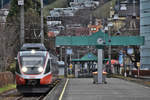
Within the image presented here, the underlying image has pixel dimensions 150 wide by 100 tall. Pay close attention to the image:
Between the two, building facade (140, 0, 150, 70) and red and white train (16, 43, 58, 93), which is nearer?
red and white train (16, 43, 58, 93)

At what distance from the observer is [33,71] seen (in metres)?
31.5

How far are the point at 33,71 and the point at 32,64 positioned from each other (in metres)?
0.50

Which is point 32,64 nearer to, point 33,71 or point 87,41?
point 33,71

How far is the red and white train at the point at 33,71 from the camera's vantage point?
31.2 meters

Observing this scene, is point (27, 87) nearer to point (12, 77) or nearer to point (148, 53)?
point (12, 77)

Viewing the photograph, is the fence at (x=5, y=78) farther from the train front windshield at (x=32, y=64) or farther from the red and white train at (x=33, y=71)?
the train front windshield at (x=32, y=64)

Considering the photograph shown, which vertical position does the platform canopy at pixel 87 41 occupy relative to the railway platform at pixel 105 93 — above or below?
above

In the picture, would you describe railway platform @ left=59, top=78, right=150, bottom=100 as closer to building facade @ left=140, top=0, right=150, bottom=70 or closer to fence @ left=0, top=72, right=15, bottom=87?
fence @ left=0, top=72, right=15, bottom=87

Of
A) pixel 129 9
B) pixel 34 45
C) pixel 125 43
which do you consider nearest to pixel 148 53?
pixel 125 43

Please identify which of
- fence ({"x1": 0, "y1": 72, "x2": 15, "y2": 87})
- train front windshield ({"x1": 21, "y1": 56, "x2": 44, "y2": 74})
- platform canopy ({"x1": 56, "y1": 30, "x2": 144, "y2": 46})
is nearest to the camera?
train front windshield ({"x1": 21, "y1": 56, "x2": 44, "y2": 74})

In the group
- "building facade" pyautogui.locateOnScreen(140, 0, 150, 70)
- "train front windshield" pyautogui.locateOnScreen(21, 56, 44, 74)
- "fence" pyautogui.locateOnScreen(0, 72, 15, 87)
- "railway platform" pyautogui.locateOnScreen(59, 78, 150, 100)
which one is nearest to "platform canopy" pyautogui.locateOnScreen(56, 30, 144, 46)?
"building facade" pyautogui.locateOnScreen(140, 0, 150, 70)

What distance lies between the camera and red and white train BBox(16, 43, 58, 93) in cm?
3125

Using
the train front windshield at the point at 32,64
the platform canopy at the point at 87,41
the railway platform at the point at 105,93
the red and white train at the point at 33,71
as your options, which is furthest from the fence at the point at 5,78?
the platform canopy at the point at 87,41

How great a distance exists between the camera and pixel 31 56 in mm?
32062
